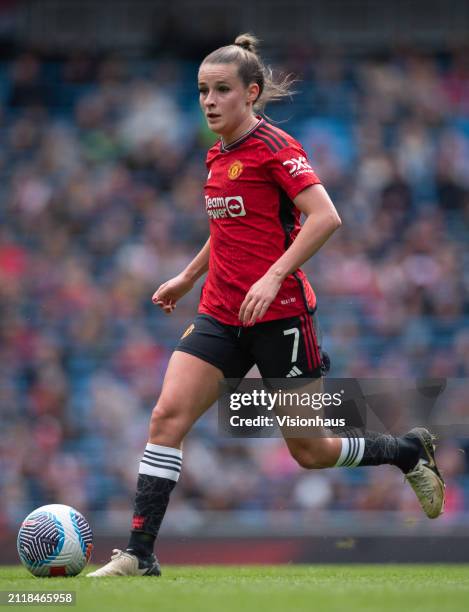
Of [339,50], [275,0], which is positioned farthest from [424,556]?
[275,0]

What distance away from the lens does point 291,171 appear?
532cm

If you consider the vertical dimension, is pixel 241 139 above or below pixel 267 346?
above

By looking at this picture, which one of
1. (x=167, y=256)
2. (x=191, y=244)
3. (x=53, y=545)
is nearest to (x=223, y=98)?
(x=53, y=545)

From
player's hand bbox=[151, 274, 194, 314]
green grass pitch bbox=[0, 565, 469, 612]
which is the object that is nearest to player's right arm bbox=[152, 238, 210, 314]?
player's hand bbox=[151, 274, 194, 314]

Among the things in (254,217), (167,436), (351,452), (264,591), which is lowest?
(264,591)

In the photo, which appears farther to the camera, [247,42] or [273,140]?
[247,42]

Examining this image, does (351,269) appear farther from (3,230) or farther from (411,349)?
(3,230)

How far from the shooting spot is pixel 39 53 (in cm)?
1514

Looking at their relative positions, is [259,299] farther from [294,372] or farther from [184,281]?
[184,281]

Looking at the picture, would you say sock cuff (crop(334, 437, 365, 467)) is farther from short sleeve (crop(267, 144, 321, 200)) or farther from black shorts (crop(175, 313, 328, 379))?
short sleeve (crop(267, 144, 321, 200))

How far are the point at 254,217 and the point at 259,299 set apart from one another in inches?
21.9

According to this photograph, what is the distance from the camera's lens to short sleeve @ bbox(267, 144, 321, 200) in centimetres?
530

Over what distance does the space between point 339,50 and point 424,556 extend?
27.6 ft

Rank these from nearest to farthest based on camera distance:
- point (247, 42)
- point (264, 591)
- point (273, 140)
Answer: point (264, 591) < point (273, 140) < point (247, 42)
